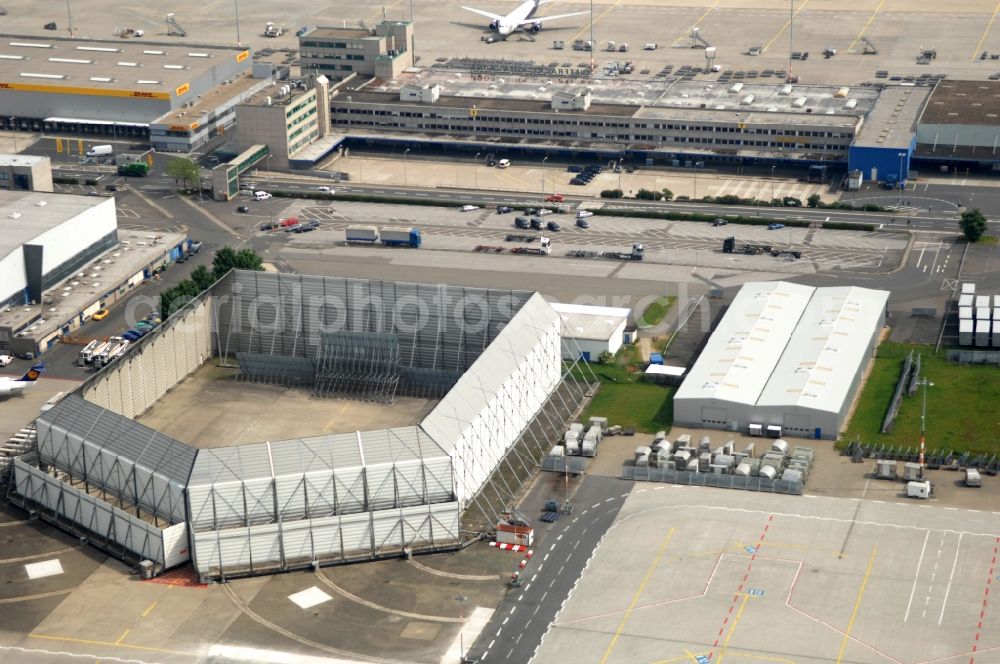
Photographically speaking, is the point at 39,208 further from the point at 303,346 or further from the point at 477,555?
the point at 477,555

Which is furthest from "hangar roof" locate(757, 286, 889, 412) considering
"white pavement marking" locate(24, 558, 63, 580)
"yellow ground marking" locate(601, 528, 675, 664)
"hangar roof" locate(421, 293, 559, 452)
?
"white pavement marking" locate(24, 558, 63, 580)

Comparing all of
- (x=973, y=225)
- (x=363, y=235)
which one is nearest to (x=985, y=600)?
(x=973, y=225)

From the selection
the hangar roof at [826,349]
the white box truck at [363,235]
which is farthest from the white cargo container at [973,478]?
the white box truck at [363,235]

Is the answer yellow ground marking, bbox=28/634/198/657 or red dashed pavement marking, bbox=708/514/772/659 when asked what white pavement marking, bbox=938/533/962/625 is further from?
yellow ground marking, bbox=28/634/198/657

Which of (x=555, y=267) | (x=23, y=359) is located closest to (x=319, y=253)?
(x=555, y=267)

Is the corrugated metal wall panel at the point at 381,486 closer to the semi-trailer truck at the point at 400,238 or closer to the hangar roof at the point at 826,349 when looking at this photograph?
the hangar roof at the point at 826,349

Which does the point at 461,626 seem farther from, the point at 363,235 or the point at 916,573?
the point at 363,235
